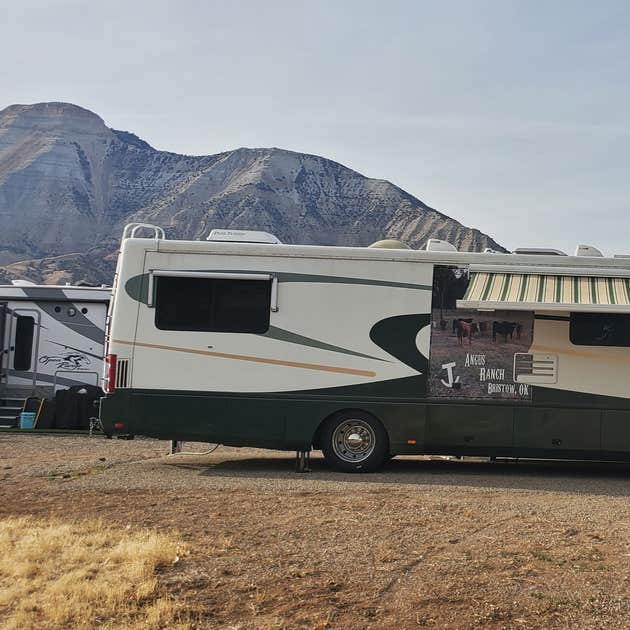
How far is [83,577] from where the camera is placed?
520cm

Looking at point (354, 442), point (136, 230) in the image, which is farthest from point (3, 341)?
point (354, 442)

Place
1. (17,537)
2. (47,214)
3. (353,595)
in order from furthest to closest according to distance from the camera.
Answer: (47,214), (17,537), (353,595)

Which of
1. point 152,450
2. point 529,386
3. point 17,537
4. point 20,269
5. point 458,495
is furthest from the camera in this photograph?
point 20,269

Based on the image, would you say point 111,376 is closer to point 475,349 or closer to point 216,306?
point 216,306

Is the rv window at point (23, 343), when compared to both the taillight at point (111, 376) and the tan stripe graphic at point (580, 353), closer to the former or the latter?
the taillight at point (111, 376)

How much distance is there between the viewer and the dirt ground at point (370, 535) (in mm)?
4719

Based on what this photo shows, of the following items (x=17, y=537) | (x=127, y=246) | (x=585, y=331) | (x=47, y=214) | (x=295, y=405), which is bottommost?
(x=17, y=537)

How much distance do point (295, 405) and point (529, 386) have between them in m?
2.89

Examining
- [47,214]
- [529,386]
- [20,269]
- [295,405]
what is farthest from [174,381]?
[47,214]

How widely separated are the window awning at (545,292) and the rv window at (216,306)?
252 cm

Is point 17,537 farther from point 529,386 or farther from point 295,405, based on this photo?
point 529,386

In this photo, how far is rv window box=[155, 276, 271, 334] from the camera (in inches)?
399

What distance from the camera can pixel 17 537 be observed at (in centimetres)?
623

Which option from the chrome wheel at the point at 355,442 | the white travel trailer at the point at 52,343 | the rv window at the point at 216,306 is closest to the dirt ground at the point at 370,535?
the chrome wheel at the point at 355,442
